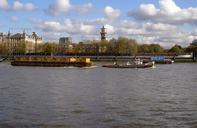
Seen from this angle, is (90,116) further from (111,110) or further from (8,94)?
(8,94)

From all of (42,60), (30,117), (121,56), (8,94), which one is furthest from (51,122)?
(121,56)

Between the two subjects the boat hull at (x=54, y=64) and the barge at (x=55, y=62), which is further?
the barge at (x=55, y=62)

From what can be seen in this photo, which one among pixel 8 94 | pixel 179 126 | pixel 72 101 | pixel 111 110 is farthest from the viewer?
pixel 8 94

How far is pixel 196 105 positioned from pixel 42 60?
88.2m

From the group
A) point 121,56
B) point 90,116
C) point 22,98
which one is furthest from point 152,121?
point 121,56

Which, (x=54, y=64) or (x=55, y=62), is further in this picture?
(x=55, y=62)

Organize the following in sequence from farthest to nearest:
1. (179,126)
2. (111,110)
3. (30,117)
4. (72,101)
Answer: (72,101) < (111,110) < (30,117) < (179,126)

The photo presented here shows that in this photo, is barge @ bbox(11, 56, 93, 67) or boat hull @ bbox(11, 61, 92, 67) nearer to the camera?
boat hull @ bbox(11, 61, 92, 67)

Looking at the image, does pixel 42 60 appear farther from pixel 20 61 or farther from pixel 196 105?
pixel 196 105

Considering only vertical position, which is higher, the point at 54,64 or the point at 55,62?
the point at 55,62

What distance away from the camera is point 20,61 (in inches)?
4572

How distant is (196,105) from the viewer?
2873cm

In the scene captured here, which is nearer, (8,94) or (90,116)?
(90,116)

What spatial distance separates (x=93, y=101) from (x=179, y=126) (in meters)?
9.87
